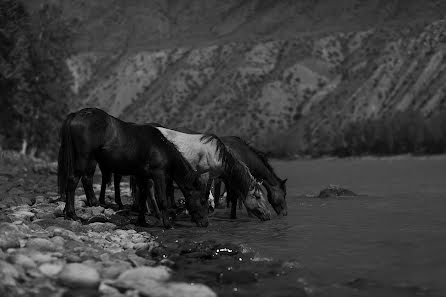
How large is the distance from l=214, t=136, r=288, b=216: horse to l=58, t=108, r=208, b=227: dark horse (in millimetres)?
2960

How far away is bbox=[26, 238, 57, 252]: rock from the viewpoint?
7829 millimetres

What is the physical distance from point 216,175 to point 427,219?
558cm

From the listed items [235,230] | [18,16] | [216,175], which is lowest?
[235,230]

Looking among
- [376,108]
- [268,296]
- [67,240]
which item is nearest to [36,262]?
[67,240]

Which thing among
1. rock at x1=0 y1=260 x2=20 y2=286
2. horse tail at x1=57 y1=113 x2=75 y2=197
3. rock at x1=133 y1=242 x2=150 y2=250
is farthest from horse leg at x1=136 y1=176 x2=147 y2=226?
rock at x1=0 y1=260 x2=20 y2=286

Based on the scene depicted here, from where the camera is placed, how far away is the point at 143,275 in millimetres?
6613

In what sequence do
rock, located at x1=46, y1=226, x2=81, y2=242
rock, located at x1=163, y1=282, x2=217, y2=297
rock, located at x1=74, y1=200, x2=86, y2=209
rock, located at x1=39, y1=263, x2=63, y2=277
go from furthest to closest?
rock, located at x1=74, y1=200, x2=86, y2=209 → rock, located at x1=46, y1=226, x2=81, y2=242 → rock, located at x1=39, y1=263, x2=63, y2=277 → rock, located at x1=163, y1=282, x2=217, y2=297

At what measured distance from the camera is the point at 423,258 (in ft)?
27.5

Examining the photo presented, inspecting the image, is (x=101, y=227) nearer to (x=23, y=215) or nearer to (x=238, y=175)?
(x=23, y=215)

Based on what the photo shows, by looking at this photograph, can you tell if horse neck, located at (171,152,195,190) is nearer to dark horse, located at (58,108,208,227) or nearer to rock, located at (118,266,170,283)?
dark horse, located at (58,108,208,227)

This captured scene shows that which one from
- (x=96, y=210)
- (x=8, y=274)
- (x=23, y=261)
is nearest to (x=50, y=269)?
(x=23, y=261)

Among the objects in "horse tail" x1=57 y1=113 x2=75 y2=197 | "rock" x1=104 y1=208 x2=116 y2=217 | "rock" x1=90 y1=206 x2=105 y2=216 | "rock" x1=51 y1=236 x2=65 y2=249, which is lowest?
"rock" x1=104 y1=208 x2=116 y2=217

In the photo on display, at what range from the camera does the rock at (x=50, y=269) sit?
658cm

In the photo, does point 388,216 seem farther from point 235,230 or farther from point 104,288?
point 104,288
